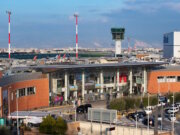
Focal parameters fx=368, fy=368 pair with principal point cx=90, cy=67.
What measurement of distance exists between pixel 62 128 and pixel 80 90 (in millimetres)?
13881

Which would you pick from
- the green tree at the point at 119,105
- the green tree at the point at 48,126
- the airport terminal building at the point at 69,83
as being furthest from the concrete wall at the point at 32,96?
the green tree at the point at 48,126

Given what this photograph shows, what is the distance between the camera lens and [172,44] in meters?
69.2

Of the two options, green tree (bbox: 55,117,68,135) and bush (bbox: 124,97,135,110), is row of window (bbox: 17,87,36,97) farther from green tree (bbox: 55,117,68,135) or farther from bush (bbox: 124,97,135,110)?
green tree (bbox: 55,117,68,135)

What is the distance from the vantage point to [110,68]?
29.0 meters

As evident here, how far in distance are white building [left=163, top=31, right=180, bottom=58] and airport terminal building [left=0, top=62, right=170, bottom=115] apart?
37.9 meters

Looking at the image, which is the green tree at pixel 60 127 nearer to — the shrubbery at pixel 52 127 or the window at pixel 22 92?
the shrubbery at pixel 52 127

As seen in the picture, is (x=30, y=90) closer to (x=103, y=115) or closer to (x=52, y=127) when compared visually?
(x=103, y=115)

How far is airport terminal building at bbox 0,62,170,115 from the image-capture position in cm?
2038

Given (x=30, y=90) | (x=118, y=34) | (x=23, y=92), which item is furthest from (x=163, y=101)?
(x=118, y=34)

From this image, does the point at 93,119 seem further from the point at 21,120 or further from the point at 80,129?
the point at 21,120

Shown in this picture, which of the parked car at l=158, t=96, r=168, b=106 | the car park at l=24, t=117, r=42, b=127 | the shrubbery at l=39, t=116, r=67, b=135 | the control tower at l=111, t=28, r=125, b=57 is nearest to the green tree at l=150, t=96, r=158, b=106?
the parked car at l=158, t=96, r=168, b=106

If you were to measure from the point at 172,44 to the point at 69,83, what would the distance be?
46.1 m

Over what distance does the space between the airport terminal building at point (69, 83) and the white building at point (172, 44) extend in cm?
3789

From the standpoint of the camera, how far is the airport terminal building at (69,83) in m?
20.4
